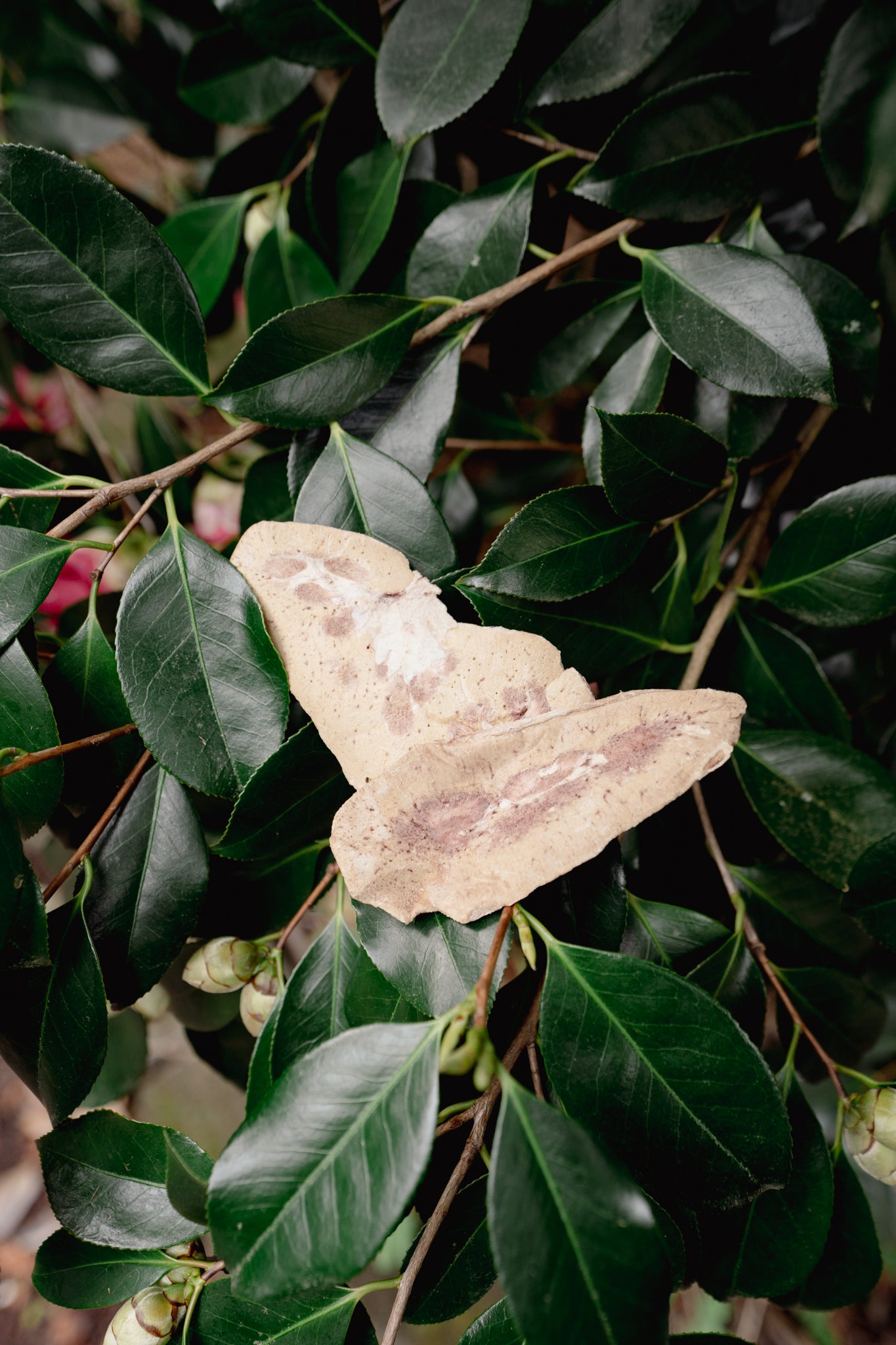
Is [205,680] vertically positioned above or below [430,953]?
above

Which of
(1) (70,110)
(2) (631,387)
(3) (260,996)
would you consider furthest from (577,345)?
(1) (70,110)

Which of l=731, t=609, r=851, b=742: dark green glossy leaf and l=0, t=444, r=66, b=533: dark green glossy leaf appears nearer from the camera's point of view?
l=0, t=444, r=66, b=533: dark green glossy leaf

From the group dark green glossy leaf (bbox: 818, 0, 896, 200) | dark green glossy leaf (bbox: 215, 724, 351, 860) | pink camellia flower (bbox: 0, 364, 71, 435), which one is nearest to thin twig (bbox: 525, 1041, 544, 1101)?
dark green glossy leaf (bbox: 215, 724, 351, 860)

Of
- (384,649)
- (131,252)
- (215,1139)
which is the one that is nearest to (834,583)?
Result: (384,649)

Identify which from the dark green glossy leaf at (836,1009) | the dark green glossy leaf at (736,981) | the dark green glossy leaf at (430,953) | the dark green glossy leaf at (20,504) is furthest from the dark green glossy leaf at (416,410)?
the dark green glossy leaf at (836,1009)

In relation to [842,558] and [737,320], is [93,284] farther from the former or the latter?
[842,558]

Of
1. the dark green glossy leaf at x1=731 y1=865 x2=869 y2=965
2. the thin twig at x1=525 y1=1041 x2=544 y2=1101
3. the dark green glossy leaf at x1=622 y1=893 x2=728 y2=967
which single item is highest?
the thin twig at x1=525 y1=1041 x2=544 y2=1101

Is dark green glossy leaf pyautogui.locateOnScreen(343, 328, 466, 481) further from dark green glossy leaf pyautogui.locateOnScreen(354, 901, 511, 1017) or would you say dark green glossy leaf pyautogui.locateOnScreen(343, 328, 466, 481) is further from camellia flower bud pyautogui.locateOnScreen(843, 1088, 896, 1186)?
camellia flower bud pyautogui.locateOnScreen(843, 1088, 896, 1186)
